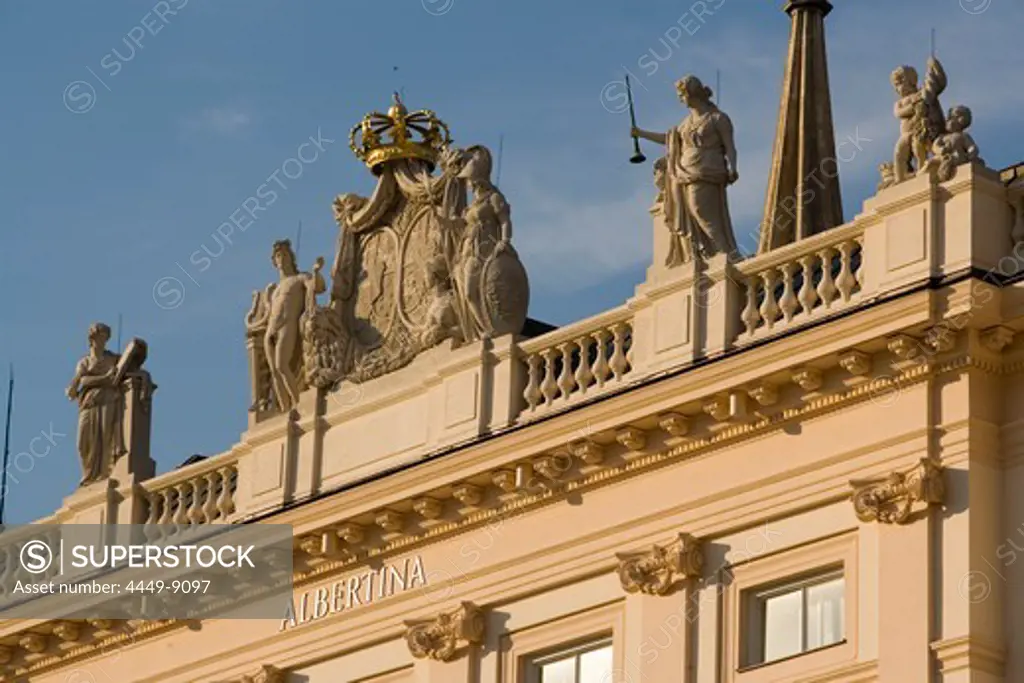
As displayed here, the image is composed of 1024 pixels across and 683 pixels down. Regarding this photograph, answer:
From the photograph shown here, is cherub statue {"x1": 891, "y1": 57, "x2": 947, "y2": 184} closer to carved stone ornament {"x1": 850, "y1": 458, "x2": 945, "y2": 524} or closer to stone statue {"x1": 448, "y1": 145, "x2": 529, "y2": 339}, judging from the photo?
carved stone ornament {"x1": 850, "y1": 458, "x2": 945, "y2": 524}

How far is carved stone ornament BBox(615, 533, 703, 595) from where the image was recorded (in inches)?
1391

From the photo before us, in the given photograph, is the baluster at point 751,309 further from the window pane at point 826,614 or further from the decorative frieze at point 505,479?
the decorative frieze at point 505,479

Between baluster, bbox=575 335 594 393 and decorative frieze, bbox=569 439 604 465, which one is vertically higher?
baluster, bbox=575 335 594 393

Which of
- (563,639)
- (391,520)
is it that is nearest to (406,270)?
(391,520)

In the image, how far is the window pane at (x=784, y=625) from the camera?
34.5 metres

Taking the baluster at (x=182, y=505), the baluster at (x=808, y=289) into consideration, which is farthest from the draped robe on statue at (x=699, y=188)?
the baluster at (x=182, y=505)

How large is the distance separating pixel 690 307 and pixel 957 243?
3.18 meters

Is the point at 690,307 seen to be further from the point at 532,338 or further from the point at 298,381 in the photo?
the point at 298,381

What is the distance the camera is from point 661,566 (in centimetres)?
3553

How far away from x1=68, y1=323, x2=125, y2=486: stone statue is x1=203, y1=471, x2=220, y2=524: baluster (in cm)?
177

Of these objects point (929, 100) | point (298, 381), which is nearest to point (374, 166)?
point (298, 381)

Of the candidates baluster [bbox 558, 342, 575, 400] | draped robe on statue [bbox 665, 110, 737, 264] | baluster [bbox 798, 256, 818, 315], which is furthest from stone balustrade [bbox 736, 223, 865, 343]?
baluster [bbox 558, 342, 575, 400]

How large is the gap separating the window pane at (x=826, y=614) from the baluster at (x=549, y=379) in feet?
13.0

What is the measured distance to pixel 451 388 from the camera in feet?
125
